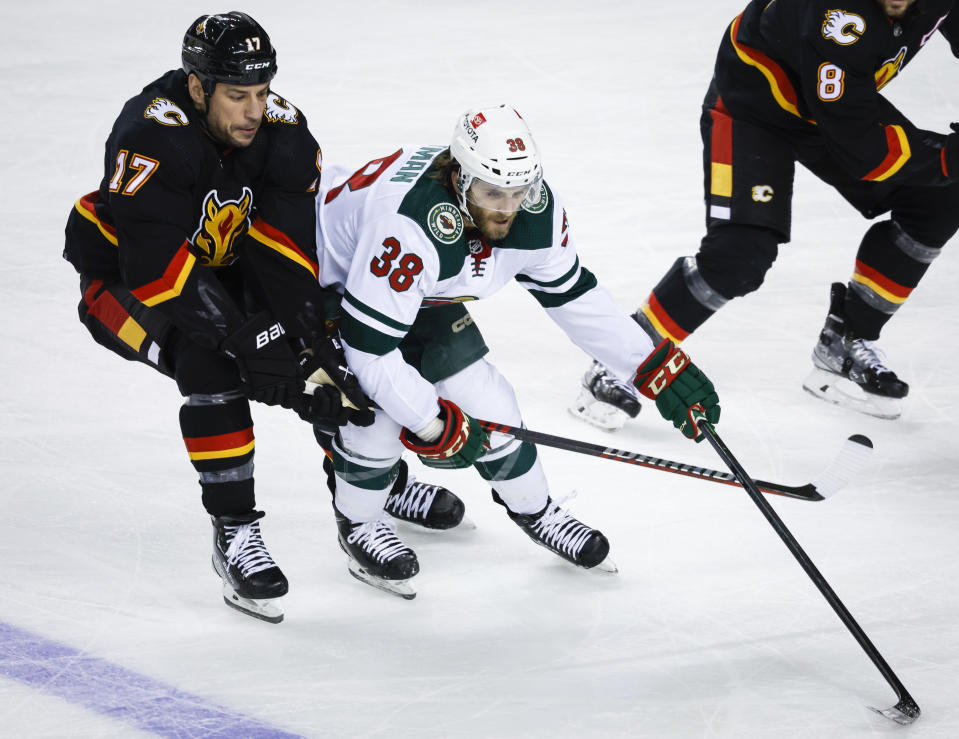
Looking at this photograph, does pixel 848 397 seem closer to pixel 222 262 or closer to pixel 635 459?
pixel 635 459

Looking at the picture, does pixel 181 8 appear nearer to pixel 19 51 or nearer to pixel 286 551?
pixel 19 51

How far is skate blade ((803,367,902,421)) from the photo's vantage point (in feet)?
11.2

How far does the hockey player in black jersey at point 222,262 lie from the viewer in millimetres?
2256

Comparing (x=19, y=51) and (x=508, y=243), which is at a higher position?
(x=508, y=243)

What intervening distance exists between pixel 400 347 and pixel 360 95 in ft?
11.1

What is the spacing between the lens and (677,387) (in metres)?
2.52

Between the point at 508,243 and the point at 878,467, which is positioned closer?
the point at 508,243

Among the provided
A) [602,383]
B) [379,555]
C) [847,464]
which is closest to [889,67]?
[602,383]

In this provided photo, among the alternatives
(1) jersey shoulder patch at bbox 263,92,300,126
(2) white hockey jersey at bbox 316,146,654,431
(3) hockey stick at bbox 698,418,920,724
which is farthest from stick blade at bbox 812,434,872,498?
(1) jersey shoulder patch at bbox 263,92,300,126

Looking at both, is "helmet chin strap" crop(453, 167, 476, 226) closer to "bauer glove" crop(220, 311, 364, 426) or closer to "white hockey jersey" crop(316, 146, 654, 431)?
"white hockey jersey" crop(316, 146, 654, 431)

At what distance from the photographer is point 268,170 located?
8.01ft

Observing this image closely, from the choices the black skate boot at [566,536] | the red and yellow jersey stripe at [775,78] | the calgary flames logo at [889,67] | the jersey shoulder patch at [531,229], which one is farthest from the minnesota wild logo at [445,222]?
the calgary flames logo at [889,67]

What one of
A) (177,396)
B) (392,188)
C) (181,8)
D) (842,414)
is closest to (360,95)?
(181,8)

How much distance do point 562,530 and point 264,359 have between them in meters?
0.79
